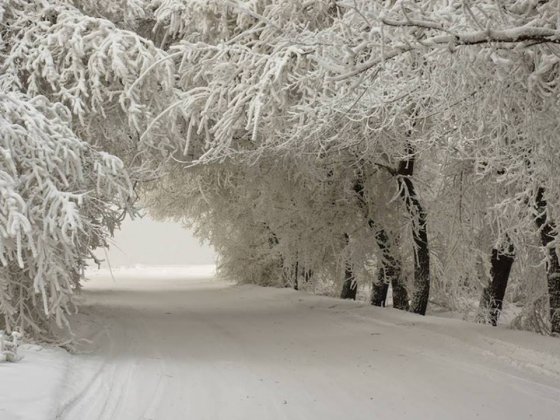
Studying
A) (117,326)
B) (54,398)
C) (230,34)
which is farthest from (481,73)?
(117,326)

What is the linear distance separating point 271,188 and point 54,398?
1016 centimetres

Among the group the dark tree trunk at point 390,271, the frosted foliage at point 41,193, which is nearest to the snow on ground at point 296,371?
the frosted foliage at point 41,193

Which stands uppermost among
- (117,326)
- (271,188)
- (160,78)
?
(160,78)

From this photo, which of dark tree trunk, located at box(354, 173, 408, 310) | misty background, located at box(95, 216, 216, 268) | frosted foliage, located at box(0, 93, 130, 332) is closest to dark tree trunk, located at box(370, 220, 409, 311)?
dark tree trunk, located at box(354, 173, 408, 310)

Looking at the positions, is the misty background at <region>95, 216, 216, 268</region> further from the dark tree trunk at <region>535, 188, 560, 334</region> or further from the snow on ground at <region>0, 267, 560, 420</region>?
the dark tree trunk at <region>535, 188, 560, 334</region>

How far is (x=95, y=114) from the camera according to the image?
10195mm

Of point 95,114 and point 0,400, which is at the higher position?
point 95,114

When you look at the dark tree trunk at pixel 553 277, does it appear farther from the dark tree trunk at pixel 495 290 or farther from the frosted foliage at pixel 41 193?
the frosted foliage at pixel 41 193

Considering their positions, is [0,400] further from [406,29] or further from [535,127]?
[535,127]

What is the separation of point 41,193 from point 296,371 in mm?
3539

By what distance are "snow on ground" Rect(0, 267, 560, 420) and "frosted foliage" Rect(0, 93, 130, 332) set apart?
2.93 feet

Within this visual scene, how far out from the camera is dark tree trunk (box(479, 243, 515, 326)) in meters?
13.8

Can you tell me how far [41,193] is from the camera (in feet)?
27.6

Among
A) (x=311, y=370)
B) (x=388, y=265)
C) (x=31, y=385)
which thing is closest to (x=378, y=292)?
(x=388, y=265)
